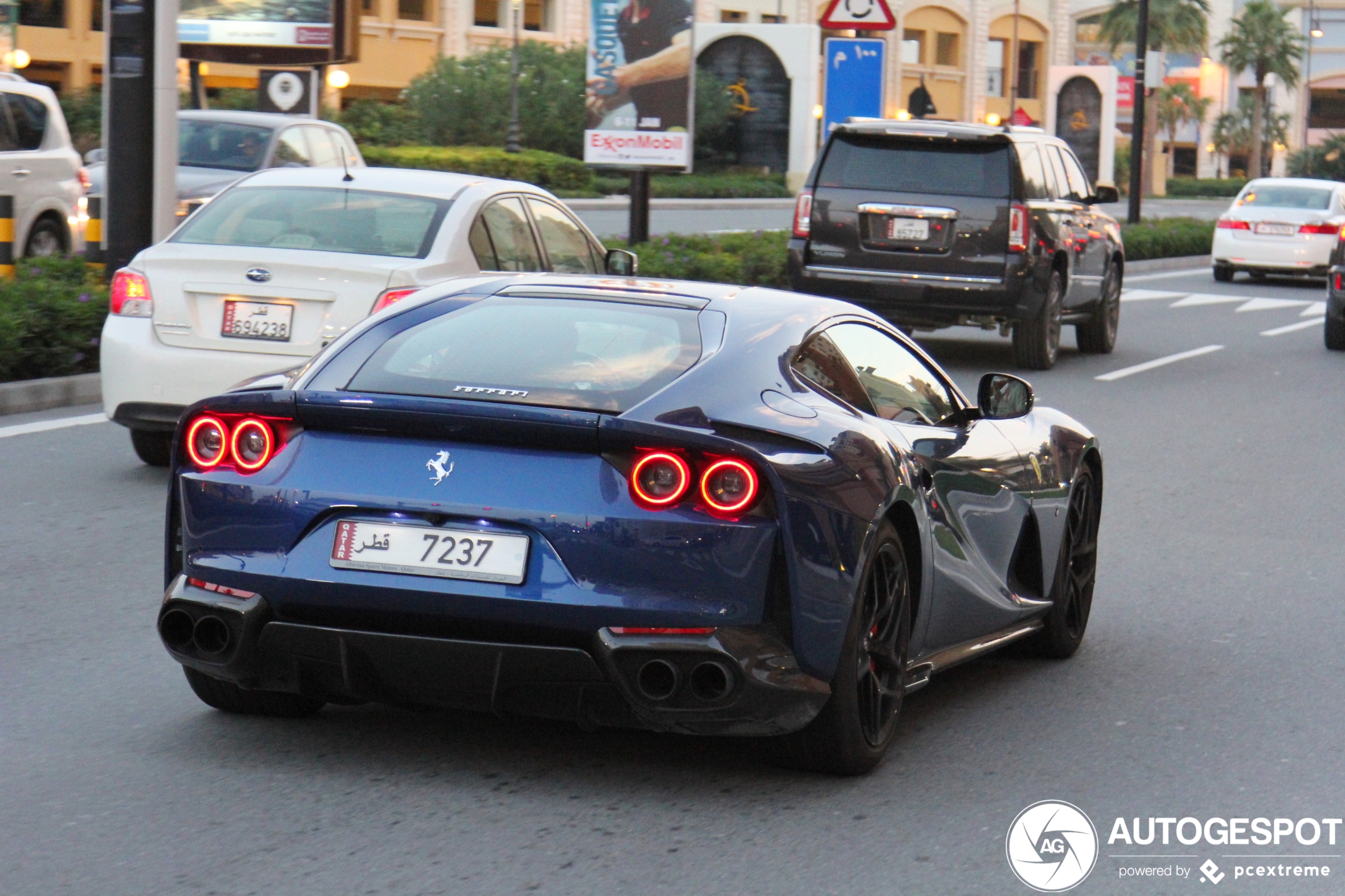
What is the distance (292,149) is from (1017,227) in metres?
8.59

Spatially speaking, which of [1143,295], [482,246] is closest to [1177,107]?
[1143,295]

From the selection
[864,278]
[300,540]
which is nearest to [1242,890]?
[300,540]

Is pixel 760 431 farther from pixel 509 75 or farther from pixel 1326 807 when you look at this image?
pixel 509 75

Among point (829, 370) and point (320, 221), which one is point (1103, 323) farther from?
point (829, 370)

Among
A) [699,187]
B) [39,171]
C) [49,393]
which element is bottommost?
[49,393]

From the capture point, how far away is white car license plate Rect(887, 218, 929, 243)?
1620cm

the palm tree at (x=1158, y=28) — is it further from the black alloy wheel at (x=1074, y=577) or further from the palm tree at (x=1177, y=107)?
the black alloy wheel at (x=1074, y=577)

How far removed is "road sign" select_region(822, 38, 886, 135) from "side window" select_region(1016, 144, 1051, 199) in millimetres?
6483

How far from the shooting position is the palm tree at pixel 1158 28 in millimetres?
97000

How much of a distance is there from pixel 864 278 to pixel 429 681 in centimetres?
1174

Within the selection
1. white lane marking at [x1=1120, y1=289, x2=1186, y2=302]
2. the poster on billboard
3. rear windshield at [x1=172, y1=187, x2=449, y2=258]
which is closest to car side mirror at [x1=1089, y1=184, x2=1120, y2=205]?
the poster on billboard

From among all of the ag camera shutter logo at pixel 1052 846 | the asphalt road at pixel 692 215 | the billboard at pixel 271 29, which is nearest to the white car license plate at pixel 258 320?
the ag camera shutter logo at pixel 1052 846

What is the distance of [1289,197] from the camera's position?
30.8 m

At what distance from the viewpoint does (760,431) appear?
4852 millimetres
